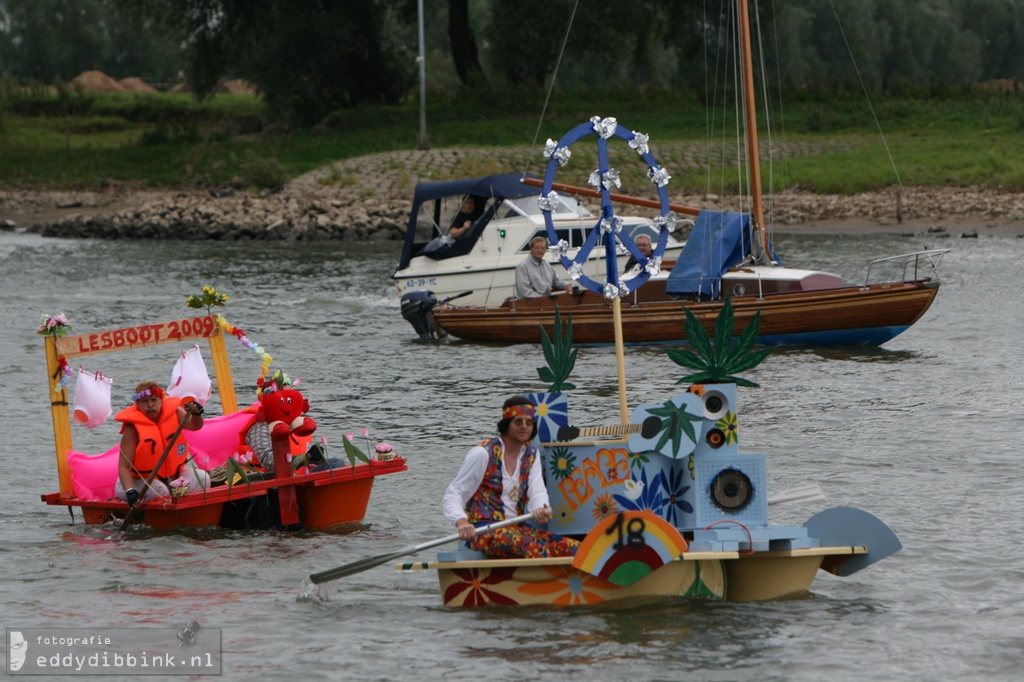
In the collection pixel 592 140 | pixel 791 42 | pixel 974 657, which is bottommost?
pixel 974 657

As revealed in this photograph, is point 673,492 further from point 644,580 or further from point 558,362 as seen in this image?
point 558,362

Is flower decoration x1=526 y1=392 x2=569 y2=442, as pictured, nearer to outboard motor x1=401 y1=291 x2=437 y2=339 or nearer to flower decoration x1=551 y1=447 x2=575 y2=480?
flower decoration x1=551 y1=447 x2=575 y2=480

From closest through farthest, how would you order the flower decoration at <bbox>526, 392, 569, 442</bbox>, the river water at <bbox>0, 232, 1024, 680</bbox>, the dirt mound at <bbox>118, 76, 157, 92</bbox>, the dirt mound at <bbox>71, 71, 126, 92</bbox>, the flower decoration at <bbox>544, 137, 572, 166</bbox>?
1. the river water at <bbox>0, 232, 1024, 680</bbox>
2. the flower decoration at <bbox>526, 392, 569, 442</bbox>
3. the flower decoration at <bbox>544, 137, 572, 166</bbox>
4. the dirt mound at <bbox>71, 71, 126, 92</bbox>
5. the dirt mound at <bbox>118, 76, 157, 92</bbox>

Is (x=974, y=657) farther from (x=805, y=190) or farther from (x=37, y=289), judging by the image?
(x=805, y=190)

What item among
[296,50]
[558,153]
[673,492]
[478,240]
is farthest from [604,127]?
[296,50]

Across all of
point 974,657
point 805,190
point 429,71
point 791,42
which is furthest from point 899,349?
point 429,71

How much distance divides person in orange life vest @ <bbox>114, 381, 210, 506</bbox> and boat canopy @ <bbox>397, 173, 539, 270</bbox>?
50.1 ft

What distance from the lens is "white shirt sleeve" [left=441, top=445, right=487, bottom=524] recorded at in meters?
9.85

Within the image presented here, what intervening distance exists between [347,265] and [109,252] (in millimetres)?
9275

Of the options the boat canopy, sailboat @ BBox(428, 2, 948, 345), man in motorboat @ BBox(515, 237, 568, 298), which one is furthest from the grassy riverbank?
man in motorboat @ BBox(515, 237, 568, 298)

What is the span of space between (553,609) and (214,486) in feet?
12.9

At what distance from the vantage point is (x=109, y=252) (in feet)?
145

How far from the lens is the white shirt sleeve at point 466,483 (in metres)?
9.85

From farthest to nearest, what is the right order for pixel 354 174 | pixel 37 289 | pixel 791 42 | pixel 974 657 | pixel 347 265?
pixel 791 42
pixel 354 174
pixel 347 265
pixel 37 289
pixel 974 657
